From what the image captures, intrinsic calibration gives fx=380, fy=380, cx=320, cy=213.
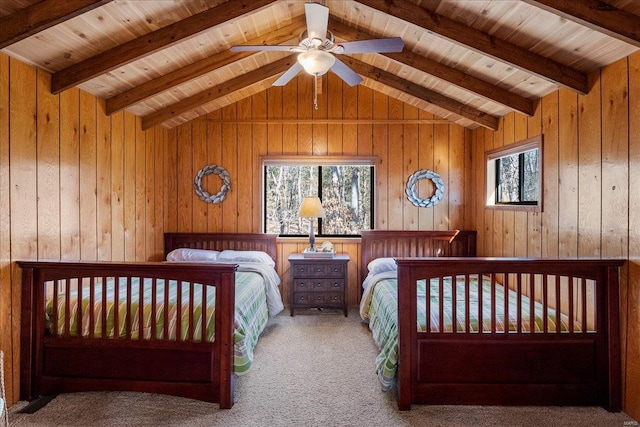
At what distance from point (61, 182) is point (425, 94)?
362 centimetres

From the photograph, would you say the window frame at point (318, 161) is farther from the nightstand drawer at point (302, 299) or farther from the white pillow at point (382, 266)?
the nightstand drawer at point (302, 299)

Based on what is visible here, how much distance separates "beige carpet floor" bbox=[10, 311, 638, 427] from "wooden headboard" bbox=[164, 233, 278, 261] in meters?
2.00

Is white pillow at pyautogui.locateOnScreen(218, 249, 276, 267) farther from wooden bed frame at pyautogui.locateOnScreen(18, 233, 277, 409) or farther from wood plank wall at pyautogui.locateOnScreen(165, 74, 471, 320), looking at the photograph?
wooden bed frame at pyautogui.locateOnScreen(18, 233, 277, 409)

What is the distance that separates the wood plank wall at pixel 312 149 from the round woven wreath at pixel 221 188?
71 mm

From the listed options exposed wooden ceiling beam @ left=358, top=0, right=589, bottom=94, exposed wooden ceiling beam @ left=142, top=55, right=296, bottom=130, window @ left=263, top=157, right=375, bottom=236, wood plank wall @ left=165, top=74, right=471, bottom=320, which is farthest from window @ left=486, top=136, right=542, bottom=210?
exposed wooden ceiling beam @ left=142, top=55, right=296, bottom=130

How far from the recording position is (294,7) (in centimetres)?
335

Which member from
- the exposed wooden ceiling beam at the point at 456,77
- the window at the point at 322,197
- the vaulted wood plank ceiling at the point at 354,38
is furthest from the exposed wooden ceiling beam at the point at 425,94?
the window at the point at 322,197

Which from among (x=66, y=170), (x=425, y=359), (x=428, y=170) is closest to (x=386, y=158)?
(x=428, y=170)

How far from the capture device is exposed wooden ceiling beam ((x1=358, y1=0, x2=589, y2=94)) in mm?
2768

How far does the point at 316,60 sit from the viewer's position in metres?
2.45

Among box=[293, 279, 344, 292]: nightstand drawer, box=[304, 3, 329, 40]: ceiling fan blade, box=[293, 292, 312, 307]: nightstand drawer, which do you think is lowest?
box=[293, 292, 312, 307]: nightstand drawer

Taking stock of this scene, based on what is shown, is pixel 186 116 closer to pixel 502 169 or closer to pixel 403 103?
pixel 403 103

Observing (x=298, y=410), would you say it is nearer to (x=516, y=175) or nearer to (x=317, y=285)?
(x=317, y=285)

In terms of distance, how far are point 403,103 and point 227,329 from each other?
371cm
